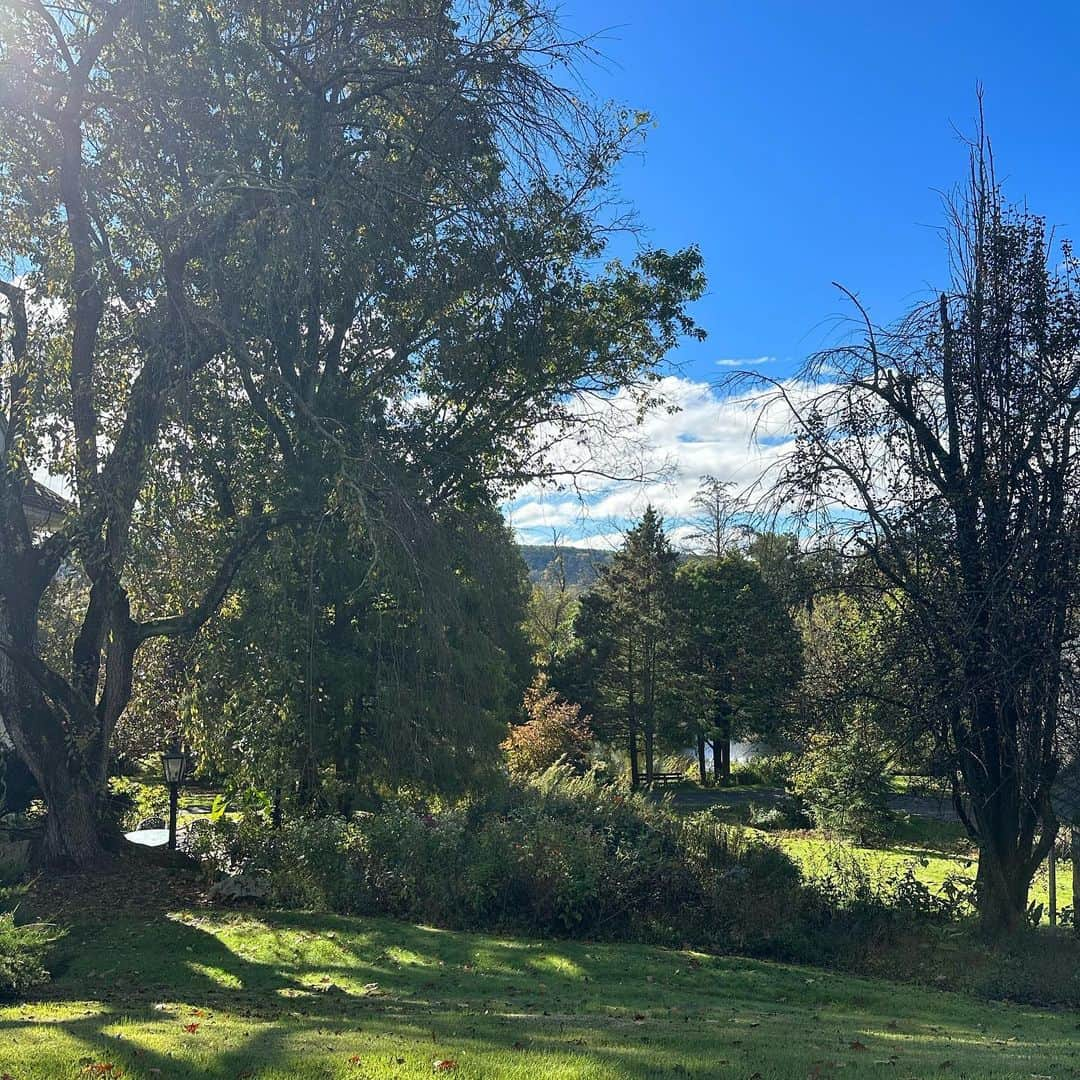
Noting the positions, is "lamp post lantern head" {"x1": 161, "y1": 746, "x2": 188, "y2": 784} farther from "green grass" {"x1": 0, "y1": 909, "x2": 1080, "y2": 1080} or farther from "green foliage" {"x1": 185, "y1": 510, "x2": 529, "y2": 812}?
"green grass" {"x1": 0, "y1": 909, "x2": 1080, "y2": 1080}

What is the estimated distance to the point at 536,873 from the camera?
11414 mm

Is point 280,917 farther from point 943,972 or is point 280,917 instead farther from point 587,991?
point 943,972

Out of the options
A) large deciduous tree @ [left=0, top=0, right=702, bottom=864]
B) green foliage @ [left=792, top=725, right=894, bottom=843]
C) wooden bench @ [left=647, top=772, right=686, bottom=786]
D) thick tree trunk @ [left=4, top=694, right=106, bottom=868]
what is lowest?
wooden bench @ [left=647, top=772, right=686, bottom=786]

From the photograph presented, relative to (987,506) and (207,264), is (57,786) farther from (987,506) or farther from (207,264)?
(987,506)

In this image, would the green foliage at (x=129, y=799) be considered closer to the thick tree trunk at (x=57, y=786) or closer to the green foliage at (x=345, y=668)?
the thick tree trunk at (x=57, y=786)

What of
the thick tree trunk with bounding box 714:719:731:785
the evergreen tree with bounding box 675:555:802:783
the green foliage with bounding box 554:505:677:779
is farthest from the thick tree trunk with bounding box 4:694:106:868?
the thick tree trunk with bounding box 714:719:731:785

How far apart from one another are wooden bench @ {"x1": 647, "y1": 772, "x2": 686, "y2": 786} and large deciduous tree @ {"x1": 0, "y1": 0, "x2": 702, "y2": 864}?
1100 inches

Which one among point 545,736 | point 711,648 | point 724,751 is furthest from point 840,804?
point 724,751

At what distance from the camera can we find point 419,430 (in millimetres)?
14352

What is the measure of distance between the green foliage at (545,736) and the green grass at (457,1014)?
58.0 feet

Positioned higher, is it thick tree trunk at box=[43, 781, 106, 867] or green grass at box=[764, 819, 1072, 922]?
thick tree trunk at box=[43, 781, 106, 867]

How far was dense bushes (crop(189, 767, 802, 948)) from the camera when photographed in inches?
439

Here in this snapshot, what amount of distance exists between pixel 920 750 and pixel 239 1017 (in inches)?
314

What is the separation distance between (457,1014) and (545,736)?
2511 centimetres
